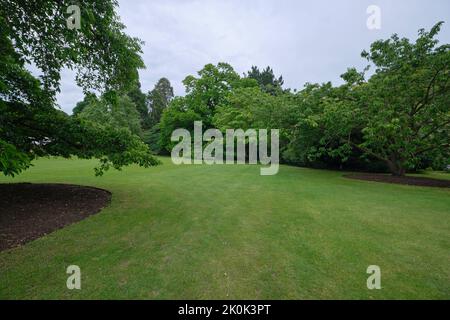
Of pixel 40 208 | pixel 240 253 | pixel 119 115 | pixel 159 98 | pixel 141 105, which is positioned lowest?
pixel 240 253

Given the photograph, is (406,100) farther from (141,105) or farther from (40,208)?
(141,105)

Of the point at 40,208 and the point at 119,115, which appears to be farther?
the point at 119,115

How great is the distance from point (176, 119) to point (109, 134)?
2391 centimetres

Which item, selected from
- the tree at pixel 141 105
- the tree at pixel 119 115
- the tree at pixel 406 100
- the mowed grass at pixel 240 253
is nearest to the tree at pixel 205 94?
the tree at pixel 119 115

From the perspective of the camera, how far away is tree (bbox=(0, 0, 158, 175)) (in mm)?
5398

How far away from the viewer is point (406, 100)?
34.9 feet

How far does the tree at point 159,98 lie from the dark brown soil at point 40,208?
3736 cm

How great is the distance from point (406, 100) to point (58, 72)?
1390cm

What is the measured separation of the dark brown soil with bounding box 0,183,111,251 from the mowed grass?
15.4 inches

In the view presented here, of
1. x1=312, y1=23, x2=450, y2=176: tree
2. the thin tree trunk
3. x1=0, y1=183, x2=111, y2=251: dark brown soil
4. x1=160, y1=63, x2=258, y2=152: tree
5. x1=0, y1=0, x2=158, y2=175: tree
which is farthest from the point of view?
x1=160, y1=63, x2=258, y2=152: tree

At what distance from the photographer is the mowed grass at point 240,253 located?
289 cm

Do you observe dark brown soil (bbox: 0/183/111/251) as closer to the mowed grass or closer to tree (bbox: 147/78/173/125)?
the mowed grass

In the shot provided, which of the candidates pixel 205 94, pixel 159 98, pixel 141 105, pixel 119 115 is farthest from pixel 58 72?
pixel 159 98

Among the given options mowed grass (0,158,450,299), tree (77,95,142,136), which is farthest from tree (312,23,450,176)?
tree (77,95,142,136)
